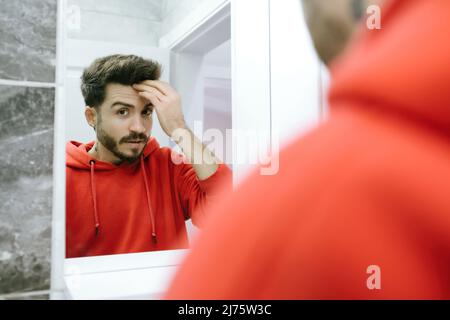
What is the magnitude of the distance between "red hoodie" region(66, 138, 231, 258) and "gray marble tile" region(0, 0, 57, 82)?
9.1 inches

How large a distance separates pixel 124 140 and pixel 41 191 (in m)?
0.35

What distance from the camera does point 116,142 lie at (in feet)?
3.05

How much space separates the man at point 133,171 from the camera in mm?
862

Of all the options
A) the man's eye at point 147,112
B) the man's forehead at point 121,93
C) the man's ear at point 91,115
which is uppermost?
the man's forehead at point 121,93

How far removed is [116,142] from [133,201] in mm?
142

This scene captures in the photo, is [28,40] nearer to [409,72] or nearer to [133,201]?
[133,201]

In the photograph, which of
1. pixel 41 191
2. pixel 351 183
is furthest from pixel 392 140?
pixel 41 191

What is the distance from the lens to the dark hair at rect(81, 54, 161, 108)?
89cm

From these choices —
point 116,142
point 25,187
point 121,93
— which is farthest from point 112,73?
point 25,187

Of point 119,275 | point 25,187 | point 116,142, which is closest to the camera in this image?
point 25,187

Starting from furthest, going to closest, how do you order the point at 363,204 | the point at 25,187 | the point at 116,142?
the point at 116,142 < the point at 25,187 < the point at 363,204

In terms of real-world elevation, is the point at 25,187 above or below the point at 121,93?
below
